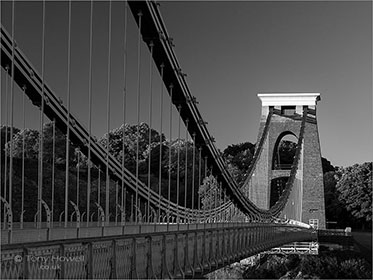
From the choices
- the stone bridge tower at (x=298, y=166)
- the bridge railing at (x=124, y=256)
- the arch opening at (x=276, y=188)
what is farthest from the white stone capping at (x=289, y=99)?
the bridge railing at (x=124, y=256)

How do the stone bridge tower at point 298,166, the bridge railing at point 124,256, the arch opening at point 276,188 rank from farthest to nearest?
the arch opening at point 276,188 → the stone bridge tower at point 298,166 → the bridge railing at point 124,256

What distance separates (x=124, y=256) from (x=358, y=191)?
198ft

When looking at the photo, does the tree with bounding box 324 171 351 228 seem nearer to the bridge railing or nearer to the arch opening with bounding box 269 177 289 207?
the arch opening with bounding box 269 177 289 207

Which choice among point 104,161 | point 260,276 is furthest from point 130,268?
point 260,276

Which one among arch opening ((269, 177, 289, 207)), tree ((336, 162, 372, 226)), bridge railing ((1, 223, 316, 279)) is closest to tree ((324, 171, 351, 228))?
tree ((336, 162, 372, 226))

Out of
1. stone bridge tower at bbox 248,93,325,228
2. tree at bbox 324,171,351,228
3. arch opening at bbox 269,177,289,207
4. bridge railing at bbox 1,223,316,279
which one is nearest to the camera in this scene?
bridge railing at bbox 1,223,316,279

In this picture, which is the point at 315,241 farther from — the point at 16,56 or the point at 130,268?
the point at 130,268

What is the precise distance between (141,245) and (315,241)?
49.7 m

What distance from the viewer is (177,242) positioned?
15.3 metres

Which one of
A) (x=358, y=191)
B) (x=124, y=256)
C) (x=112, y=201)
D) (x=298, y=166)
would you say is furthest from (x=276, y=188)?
(x=124, y=256)

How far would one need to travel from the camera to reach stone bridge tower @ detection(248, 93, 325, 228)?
6969cm

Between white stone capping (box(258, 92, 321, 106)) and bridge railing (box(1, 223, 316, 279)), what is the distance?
51.9 meters

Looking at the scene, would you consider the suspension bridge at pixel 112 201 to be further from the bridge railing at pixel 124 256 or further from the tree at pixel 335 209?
the tree at pixel 335 209

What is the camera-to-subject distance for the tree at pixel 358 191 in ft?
229
